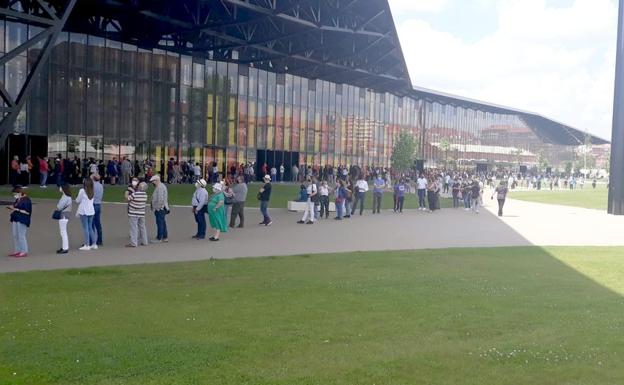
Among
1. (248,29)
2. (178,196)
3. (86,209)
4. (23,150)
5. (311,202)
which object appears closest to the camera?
(86,209)

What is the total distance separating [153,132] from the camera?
141 ft

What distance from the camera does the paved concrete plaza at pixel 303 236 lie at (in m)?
14.6

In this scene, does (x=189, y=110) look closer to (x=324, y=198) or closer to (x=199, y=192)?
(x=324, y=198)

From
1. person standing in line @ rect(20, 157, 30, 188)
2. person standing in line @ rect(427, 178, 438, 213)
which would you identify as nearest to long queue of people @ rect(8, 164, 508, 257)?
person standing in line @ rect(427, 178, 438, 213)

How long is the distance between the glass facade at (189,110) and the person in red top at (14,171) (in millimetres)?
2251

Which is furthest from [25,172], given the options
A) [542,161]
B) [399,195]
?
[542,161]

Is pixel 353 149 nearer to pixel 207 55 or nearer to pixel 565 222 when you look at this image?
pixel 207 55

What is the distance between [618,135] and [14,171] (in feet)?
93.2

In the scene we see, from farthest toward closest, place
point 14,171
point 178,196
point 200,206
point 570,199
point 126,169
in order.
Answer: point 570,199
point 126,169
point 14,171
point 178,196
point 200,206

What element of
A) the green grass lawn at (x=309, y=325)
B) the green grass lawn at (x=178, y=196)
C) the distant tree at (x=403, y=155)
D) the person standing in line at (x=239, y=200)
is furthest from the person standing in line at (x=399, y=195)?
the distant tree at (x=403, y=155)

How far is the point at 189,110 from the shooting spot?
45.5 meters

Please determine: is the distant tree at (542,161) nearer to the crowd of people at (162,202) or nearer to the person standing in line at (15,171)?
the crowd of people at (162,202)

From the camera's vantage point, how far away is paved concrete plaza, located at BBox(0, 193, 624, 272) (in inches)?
575

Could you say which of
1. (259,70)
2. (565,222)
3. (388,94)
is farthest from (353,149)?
(565,222)
